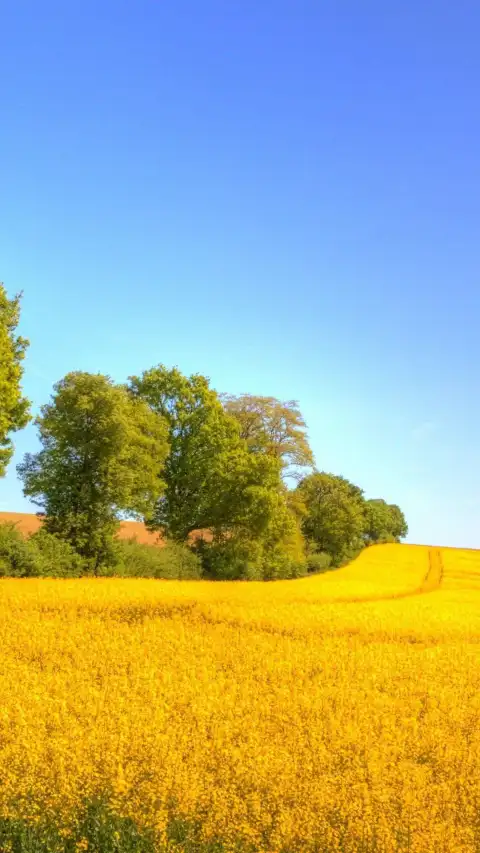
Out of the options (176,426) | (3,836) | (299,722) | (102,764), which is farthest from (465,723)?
(176,426)

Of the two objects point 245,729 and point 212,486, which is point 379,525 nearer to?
point 212,486

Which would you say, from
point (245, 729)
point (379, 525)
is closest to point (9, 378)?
point (245, 729)

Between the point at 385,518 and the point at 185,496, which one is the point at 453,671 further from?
the point at 385,518

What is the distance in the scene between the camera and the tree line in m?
33.3

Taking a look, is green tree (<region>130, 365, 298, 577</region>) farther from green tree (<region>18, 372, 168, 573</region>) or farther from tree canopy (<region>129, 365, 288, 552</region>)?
green tree (<region>18, 372, 168, 573</region>)

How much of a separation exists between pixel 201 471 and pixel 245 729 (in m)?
35.0

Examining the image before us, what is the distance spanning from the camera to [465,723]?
33.9 feet

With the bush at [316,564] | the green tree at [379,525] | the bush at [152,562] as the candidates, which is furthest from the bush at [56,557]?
the green tree at [379,525]

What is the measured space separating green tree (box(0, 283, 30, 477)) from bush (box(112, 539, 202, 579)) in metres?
7.48

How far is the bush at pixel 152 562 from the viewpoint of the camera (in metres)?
33.8

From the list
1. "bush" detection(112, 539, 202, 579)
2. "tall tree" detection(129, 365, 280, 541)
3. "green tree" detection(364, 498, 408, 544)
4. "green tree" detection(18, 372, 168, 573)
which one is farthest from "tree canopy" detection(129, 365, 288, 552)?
"green tree" detection(364, 498, 408, 544)

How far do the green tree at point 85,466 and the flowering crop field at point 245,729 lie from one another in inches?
560

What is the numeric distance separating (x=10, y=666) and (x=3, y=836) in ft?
Answer: 20.5

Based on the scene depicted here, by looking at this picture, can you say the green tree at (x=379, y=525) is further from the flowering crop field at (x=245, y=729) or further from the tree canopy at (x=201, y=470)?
the flowering crop field at (x=245, y=729)
